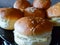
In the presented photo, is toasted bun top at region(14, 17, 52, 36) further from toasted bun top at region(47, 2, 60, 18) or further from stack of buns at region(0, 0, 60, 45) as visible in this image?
toasted bun top at region(47, 2, 60, 18)

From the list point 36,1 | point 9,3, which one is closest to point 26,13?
point 36,1

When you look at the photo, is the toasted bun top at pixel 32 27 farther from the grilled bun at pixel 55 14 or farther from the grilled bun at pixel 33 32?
the grilled bun at pixel 55 14

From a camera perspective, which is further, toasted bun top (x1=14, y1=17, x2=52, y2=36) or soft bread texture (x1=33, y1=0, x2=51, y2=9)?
soft bread texture (x1=33, y1=0, x2=51, y2=9)

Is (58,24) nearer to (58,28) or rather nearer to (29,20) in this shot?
(58,28)

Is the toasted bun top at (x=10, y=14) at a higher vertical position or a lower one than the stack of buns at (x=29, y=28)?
higher

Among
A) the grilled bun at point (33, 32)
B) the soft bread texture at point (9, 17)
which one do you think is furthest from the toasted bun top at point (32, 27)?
the soft bread texture at point (9, 17)

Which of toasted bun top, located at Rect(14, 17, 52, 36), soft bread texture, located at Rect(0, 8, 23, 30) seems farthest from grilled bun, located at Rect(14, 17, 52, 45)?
soft bread texture, located at Rect(0, 8, 23, 30)

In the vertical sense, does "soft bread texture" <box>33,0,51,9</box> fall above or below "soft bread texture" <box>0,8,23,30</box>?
above
